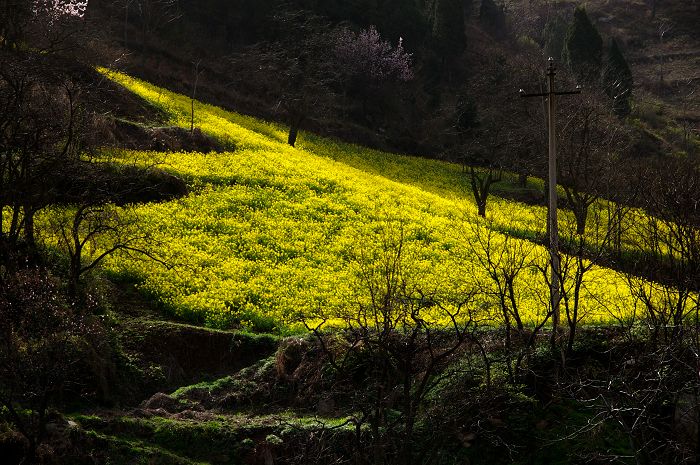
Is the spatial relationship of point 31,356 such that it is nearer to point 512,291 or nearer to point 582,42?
point 512,291

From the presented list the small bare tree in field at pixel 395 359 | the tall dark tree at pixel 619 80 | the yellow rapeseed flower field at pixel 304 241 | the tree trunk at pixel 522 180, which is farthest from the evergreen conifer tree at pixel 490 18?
the small bare tree in field at pixel 395 359

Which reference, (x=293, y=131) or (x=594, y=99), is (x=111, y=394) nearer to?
(x=293, y=131)

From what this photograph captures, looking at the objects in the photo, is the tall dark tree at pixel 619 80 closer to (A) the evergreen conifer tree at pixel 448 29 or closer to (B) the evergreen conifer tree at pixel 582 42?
(B) the evergreen conifer tree at pixel 582 42

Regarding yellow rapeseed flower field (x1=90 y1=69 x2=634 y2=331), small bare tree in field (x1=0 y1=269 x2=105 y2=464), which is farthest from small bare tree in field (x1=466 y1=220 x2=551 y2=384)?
small bare tree in field (x1=0 y1=269 x2=105 y2=464)

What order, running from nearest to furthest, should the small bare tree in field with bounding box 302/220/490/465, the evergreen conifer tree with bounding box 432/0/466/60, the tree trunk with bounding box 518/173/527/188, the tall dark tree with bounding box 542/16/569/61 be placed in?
the small bare tree in field with bounding box 302/220/490/465 → the tree trunk with bounding box 518/173/527/188 → the evergreen conifer tree with bounding box 432/0/466/60 → the tall dark tree with bounding box 542/16/569/61

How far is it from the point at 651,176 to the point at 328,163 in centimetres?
2193

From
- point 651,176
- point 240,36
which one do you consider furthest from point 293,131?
point 240,36

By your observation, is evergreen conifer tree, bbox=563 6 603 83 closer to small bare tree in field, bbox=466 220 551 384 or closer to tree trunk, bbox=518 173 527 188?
tree trunk, bbox=518 173 527 188

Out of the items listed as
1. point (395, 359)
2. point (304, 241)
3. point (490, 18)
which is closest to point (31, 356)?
point (395, 359)

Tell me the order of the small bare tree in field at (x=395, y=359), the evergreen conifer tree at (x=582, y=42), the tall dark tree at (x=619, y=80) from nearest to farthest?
the small bare tree in field at (x=395, y=359)
the tall dark tree at (x=619, y=80)
the evergreen conifer tree at (x=582, y=42)

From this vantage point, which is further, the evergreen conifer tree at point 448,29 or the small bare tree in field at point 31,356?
the evergreen conifer tree at point 448,29

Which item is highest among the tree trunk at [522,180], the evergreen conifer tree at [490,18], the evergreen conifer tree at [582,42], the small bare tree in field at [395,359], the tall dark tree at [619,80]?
the evergreen conifer tree at [490,18]

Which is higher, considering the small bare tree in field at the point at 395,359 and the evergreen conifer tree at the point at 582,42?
the evergreen conifer tree at the point at 582,42

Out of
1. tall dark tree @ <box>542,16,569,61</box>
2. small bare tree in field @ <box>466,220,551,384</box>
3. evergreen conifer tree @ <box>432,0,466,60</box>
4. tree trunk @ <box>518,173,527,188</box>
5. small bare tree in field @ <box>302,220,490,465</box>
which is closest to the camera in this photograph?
small bare tree in field @ <box>302,220,490,465</box>
